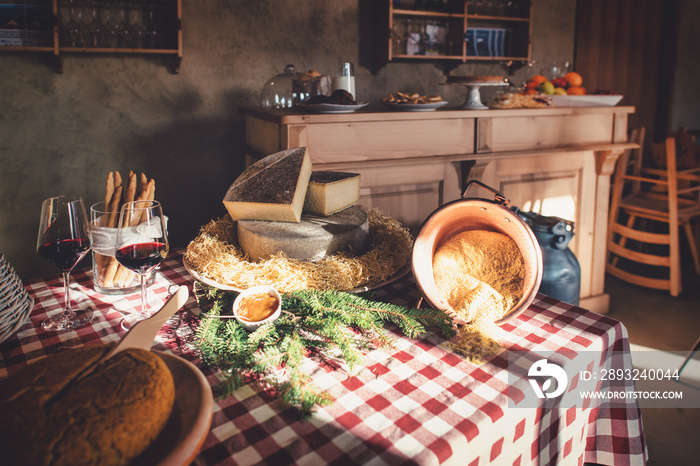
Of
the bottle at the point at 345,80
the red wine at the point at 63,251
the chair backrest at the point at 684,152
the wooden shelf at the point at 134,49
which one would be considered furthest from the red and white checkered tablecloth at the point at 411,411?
the chair backrest at the point at 684,152

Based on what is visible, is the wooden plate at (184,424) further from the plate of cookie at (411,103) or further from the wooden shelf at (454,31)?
the wooden shelf at (454,31)

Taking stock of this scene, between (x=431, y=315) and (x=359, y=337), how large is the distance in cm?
15

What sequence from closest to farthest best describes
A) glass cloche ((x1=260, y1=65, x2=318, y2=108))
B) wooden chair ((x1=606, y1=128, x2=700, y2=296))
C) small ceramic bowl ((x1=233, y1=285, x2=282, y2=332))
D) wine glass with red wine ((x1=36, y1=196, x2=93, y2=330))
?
small ceramic bowl ((x1=233, y1=285, x2=282, y2=332))
wine glass with red wine ((x1=36, y1=196, x2=93, y2=330))
glass cloche ((x1=260, y1=65, x2=318, y2=108))
wooden chair ((x1=606, y1=128, x2=700, y2=296))

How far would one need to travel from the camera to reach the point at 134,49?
279 centimetres

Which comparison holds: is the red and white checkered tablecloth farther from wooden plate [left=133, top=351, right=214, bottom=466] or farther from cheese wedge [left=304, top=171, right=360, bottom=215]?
→ cheese wedge [left=304, top=171, right=360, bottom=215]

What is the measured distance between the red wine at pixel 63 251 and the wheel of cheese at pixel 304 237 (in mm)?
367

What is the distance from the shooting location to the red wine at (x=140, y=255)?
0.94m

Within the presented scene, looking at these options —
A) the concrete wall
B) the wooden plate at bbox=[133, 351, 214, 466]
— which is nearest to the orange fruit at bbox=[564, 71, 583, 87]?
the concrete wall

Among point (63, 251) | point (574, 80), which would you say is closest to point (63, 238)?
point (63, 251)

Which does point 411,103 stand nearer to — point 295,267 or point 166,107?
point 295,267

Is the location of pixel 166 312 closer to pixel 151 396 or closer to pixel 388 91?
pixel 151 396

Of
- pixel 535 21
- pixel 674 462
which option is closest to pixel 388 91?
pixel 535 21

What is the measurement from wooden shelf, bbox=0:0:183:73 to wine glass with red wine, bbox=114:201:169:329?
213cm

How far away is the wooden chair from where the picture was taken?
10.9 ft
